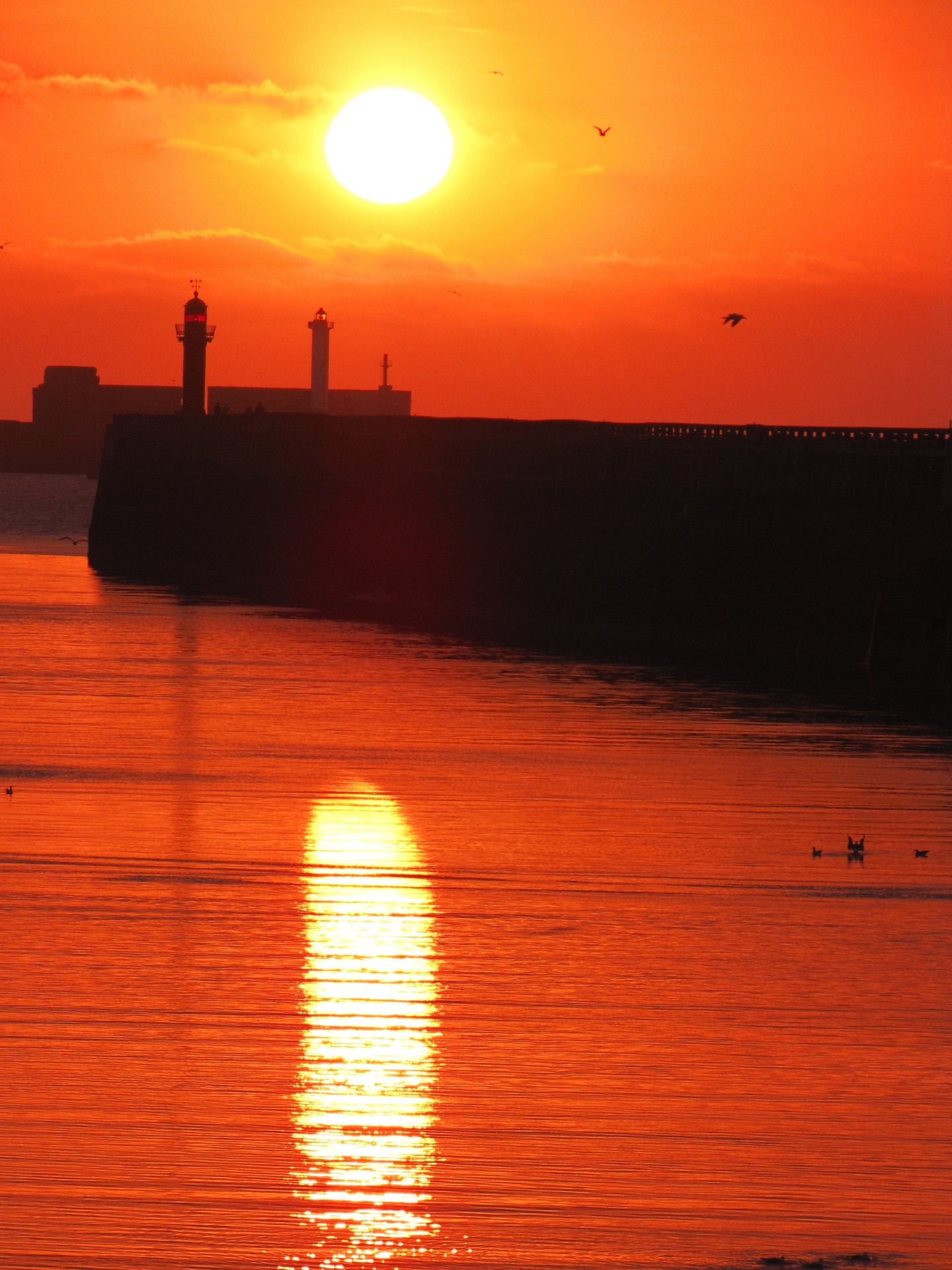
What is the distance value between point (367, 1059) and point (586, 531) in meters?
37.6

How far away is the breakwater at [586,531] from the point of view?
36.3 m

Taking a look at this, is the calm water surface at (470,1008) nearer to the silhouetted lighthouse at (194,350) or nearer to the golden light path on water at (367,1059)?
the golden light path on water at (367,1059)

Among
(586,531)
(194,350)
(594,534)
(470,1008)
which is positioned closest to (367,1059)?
(470,1008)

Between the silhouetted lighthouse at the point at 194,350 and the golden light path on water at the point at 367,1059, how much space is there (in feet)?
233

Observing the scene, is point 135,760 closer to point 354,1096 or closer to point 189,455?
point 354,1096

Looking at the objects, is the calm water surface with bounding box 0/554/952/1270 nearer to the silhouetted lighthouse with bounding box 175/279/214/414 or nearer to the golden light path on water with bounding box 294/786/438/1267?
the golden light path on water with bounding box 294/786/438/1267

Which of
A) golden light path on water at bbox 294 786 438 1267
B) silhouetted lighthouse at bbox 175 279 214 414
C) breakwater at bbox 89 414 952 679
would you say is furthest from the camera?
silhouetted lighthouse at bbox 175 279 214 414

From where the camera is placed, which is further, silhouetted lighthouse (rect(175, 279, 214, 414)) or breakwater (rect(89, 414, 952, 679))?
silhouetted lighthouse (rect(175, 279, 214, 414))

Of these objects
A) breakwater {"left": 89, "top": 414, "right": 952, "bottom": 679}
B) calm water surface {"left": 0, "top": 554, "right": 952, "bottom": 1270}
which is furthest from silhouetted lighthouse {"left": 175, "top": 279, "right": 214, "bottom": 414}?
calm water surface {"left": 0, "top": 554, "right": 952, "bottom": 1270}

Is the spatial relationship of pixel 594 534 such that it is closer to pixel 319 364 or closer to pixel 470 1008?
pixel 470 1008

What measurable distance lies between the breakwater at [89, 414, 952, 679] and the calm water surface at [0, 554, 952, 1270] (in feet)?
43.1

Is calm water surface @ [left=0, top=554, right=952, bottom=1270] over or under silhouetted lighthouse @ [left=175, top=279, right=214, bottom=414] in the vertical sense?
under

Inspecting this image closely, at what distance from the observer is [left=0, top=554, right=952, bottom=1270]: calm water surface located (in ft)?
26.8

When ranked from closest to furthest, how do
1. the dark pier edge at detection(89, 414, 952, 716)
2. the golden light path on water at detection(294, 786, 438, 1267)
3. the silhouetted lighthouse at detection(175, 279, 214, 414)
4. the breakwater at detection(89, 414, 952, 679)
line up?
the golden light path on water at detection(294, 786, 438, 1267) < the dark pier edge at detection(89, 414, 952, 716) < the breakwater at detection(89, 414, 952, 679) < the silhouetted lighthouse at detection(175, 279, 214, 414)
